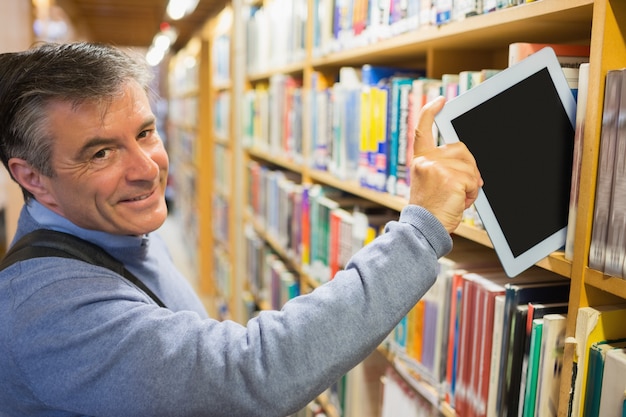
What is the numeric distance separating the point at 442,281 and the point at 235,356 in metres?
0.58

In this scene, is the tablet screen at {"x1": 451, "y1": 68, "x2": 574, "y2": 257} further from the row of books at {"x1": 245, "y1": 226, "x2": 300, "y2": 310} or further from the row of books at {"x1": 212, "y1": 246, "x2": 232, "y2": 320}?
the row of books at {"x1": 212, "y1": 246, "x2": 232, "y2": 320}

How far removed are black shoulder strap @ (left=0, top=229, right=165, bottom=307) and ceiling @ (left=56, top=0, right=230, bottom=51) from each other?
3699 millimetres

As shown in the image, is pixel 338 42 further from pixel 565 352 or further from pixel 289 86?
pixel 565 352

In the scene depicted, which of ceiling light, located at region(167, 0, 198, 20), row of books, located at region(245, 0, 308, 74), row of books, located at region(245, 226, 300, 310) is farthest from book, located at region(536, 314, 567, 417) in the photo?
ceiling light, located at region(167, 0, 198, 20)

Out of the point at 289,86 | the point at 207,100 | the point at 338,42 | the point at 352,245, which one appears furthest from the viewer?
the point at 207,100

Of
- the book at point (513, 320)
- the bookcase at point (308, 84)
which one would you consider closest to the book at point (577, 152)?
the bookcase at point (308, 84)

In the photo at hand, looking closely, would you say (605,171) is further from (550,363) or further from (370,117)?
(370,117)

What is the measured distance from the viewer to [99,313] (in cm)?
93

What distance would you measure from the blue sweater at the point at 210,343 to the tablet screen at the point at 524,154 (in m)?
0.12

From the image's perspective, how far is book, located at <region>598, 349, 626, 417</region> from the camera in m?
0.83

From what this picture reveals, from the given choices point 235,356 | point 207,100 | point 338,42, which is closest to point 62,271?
point 235,356

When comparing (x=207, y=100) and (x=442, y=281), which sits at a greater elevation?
(x=207, y=100)

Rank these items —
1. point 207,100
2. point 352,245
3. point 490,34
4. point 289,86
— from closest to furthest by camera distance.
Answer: point 490,34 < point 352,245 < point 289,86 < point 207,100

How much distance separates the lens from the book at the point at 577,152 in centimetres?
88
